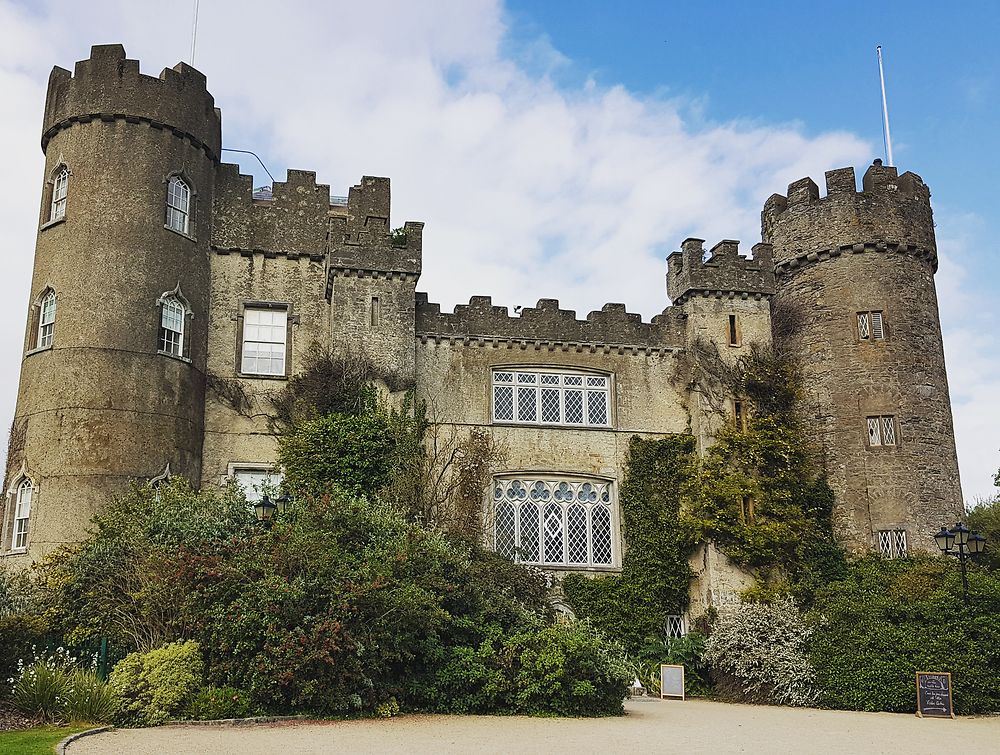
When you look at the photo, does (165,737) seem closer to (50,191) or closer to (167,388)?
(167,388)

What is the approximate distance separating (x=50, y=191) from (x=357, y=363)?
349 inches

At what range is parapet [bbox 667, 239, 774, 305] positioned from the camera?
26.7 m

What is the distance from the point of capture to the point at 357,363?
79.5 ft

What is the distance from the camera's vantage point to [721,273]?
88.1ft

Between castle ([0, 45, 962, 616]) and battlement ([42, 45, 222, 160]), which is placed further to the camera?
battlement ([42, 45, 222, 160])

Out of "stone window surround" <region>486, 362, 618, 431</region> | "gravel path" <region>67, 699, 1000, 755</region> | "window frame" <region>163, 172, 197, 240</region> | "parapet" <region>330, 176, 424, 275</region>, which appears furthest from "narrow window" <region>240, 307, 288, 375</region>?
"gravel path" <region>67, 699, 1000, 755</region>

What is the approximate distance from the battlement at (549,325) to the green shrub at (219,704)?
12.1 m

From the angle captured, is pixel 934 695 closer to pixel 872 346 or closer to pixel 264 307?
pixel 872 346

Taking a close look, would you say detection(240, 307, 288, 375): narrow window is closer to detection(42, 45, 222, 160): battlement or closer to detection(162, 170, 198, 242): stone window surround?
detection(162, 170, 198, 242): stone window surround

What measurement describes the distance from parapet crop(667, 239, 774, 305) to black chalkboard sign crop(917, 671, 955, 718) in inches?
464

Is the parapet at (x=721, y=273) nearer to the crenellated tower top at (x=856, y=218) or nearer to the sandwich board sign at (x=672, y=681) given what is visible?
the crenellated tower top at (x=856, y=218)

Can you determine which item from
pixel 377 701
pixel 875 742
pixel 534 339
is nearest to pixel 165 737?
pixel 377 701

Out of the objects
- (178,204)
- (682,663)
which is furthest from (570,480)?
(178,204)

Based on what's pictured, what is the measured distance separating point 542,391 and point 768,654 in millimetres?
8914
